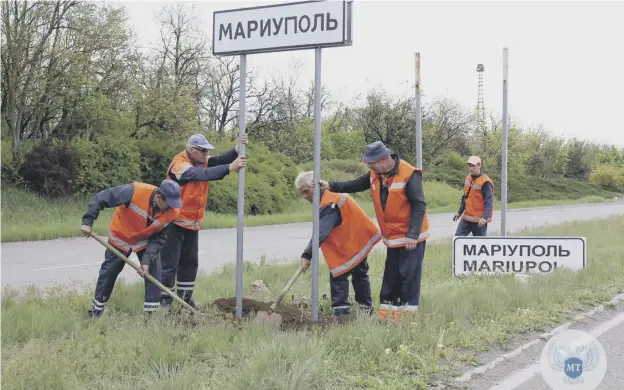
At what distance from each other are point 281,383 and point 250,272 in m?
5.33

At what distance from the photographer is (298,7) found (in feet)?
17.9

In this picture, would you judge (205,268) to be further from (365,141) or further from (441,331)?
(365,141)

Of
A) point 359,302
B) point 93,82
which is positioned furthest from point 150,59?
point 359,302

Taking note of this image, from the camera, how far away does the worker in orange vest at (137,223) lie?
19.2 feet

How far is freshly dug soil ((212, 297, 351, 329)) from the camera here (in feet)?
18.8

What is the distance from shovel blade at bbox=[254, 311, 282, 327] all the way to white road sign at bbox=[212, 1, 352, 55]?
2.30m

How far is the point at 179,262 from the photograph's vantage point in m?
6.82

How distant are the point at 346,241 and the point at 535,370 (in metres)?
2.17

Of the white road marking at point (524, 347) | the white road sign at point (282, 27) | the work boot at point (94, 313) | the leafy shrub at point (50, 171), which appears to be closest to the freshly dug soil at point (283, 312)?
the work boot at point (94, 313)

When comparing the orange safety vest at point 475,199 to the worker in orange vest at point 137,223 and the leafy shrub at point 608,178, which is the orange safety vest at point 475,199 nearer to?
the worker in orange vest at point 137,223

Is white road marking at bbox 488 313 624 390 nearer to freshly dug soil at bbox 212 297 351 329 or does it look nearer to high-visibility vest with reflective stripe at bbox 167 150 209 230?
freshly dug soil at bbox 212 297 351 329

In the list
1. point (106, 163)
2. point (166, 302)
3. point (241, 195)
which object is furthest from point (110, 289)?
point (106, 163)

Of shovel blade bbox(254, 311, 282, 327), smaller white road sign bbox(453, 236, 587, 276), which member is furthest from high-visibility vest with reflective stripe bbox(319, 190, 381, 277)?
smaller white road sign bbox(453, 236, 587, 276)

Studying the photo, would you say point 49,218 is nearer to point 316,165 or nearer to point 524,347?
point 316,165
